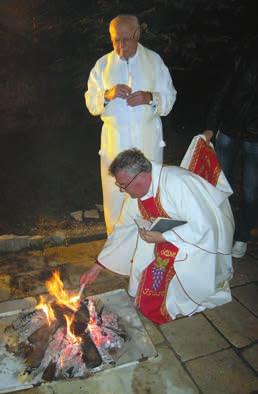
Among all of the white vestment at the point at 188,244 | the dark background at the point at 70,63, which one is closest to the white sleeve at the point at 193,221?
the white vestment at the point at 188,244

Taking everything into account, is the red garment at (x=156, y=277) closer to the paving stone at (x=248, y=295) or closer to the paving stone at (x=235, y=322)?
the paving stone at (x=235, y=322)

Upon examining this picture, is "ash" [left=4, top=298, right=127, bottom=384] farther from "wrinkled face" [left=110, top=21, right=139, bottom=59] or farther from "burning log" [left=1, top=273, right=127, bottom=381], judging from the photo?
"wrinkled face" [left=110, top=21, right=139, bottom=59]

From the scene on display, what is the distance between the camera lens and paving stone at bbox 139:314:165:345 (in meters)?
3.43

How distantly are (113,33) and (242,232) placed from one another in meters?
2.89

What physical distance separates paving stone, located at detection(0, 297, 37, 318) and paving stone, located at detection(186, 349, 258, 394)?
177 centimetres

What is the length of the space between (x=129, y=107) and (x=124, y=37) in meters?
0.76

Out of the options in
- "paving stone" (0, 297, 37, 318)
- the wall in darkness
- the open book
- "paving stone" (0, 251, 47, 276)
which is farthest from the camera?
the wall in darkness

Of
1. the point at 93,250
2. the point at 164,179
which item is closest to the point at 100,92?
the point at 164,179

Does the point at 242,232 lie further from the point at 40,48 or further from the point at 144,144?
the point at 40,48

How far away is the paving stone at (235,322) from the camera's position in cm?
344

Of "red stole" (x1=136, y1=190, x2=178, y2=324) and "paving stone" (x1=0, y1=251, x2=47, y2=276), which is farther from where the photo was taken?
"paving stone" (x1=0, y1=251, x2=47, y2=276)

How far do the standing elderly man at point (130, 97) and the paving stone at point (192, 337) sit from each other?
6.54 feet

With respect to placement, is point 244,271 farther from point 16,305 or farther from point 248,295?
point 16,305

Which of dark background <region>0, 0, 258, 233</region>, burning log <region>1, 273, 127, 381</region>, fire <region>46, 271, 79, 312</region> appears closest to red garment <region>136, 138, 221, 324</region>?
burning log <region>1, 273, 127, 381</region>
